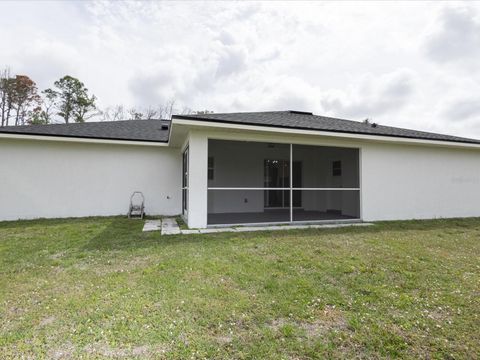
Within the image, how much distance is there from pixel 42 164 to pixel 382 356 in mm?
9925

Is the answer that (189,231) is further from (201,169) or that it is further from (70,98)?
(70,98)

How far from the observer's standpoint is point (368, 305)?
2.90m

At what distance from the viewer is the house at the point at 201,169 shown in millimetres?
7586

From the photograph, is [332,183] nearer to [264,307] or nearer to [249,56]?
[249,56]

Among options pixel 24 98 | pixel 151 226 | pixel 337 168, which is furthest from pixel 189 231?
pixel 24 98

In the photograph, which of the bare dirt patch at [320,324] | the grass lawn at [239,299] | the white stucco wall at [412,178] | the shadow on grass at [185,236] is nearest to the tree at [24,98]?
the shadow on grass at [185,236]

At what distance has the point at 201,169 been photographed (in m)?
6.89

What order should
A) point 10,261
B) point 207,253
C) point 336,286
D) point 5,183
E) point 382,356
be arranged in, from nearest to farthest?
point 382,356, point 336,286, point 10,261, point 207,253, point 5,183

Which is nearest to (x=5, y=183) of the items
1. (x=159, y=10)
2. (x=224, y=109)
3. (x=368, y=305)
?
(x=159, y=10)

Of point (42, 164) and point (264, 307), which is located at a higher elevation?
point (42, 164)

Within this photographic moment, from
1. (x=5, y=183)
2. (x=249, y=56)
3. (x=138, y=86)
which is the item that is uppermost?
(x=138, y=86)

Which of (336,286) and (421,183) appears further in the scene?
(421,183)

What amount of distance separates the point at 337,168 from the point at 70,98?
74.0 ft

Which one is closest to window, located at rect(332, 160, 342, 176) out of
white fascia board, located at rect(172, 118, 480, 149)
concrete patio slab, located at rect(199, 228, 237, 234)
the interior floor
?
the interior floor
